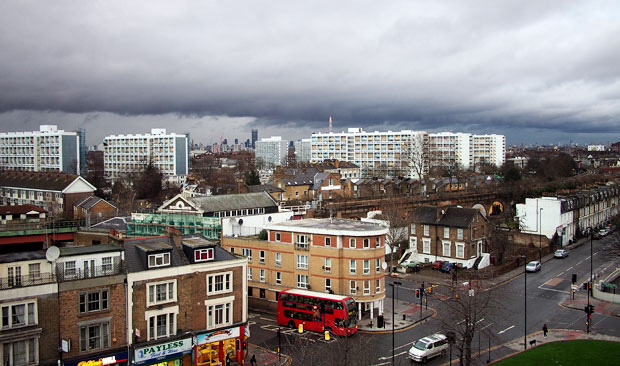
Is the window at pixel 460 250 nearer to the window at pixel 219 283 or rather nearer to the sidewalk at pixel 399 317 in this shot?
the sidewalk at pixel 399 317

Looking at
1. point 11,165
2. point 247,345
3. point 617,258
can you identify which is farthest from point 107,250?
point 11,165

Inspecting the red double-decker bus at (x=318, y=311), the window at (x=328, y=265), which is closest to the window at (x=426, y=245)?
the window at (x=328, y=265)

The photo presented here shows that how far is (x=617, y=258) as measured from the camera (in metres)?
55.6

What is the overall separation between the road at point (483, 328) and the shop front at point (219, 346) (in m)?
3.05

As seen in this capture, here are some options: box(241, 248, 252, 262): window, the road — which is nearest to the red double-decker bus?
the road

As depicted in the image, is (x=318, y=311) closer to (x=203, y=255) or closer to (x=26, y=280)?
(x=203, y=255)

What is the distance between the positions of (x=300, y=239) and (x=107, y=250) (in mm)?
16292

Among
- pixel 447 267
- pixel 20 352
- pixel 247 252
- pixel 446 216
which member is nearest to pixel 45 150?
pixel 247 252

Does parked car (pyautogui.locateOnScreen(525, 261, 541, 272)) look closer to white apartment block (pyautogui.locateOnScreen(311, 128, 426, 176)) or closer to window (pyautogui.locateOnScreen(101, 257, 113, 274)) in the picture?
window (pyautogui.locateOnScreen(101, 257, 113, 274))

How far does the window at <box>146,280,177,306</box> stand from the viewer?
2736cm

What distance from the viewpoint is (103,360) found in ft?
83.9

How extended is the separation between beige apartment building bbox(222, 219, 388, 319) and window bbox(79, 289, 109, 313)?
16.8m

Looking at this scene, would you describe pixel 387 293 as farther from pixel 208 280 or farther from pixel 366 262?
pixel 208 280

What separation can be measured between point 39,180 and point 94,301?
70683 millimetres
